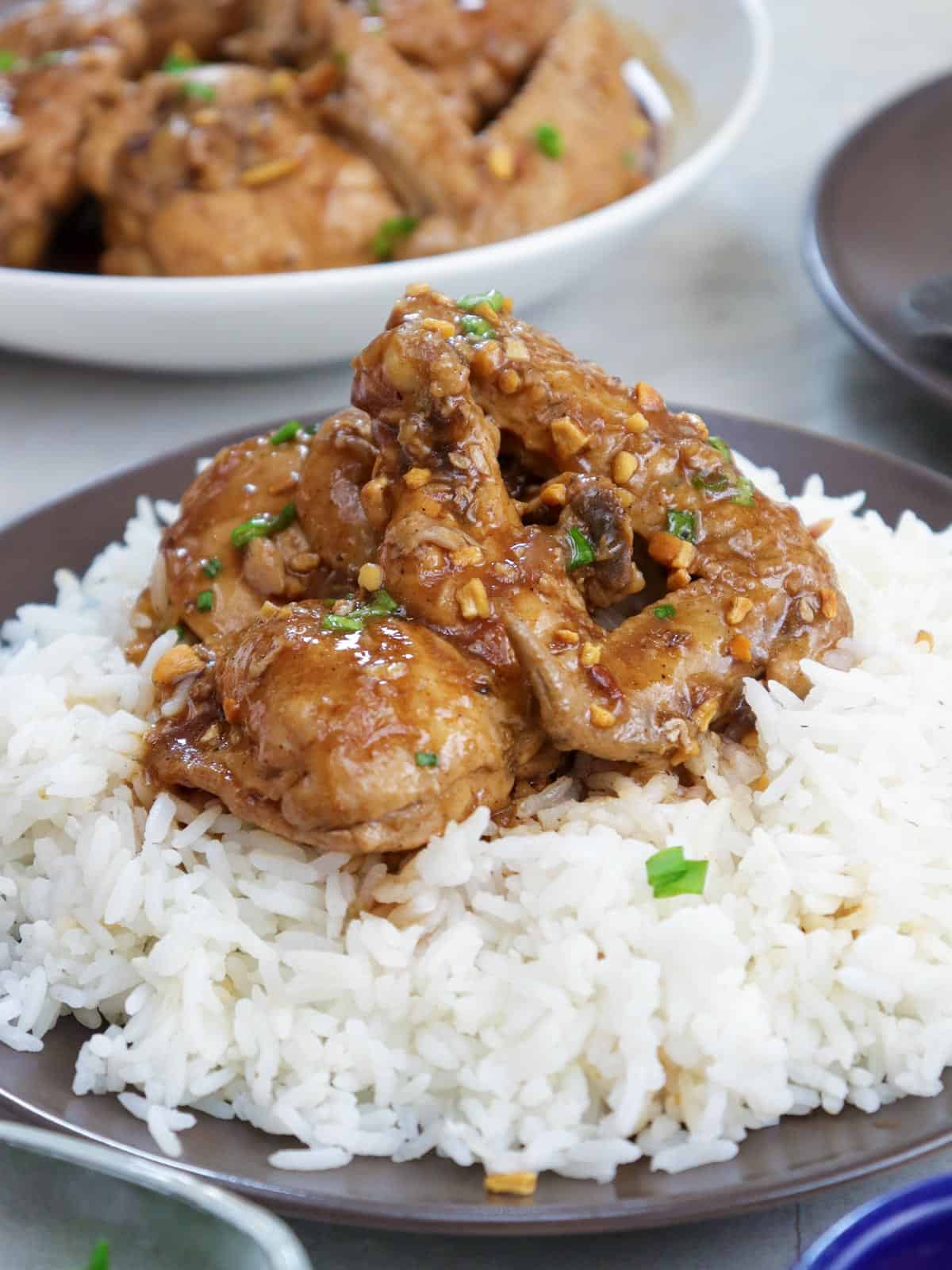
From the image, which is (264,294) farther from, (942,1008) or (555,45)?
(942,1008)

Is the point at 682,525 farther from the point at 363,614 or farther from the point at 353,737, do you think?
the point at 353,737

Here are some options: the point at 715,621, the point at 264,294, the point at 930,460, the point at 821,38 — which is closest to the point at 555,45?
the point at 264,294

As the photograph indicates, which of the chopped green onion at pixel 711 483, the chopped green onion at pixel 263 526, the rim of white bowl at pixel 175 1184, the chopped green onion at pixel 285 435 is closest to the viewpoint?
the rim of white bowl at pixel 175 1184

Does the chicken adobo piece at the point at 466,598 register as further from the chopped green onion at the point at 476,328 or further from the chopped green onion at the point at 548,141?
the chopped green onion at the point at 548,141

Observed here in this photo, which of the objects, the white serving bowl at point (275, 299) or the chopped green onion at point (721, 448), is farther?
the white serving bowl at point (275, 299)

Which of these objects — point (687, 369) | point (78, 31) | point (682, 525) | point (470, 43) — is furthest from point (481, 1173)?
point (78, 31)

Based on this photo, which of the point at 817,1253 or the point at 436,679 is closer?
the point at 817,1253

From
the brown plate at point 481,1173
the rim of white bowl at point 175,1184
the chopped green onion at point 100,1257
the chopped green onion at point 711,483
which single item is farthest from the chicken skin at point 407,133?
the chopped green onion at point 100,1257
